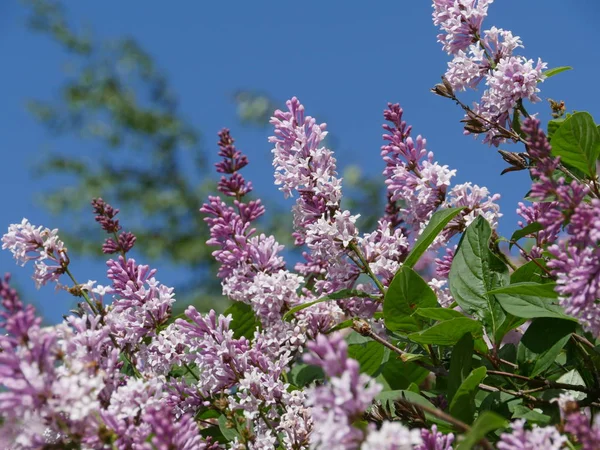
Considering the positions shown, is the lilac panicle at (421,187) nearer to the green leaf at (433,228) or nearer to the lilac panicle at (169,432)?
the green leaf at (433,228)

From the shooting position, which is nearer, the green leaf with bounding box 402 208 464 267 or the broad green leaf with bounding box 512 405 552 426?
the broad green leaf with bounding box 512 405 552 426

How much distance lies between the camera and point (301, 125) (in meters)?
2.03

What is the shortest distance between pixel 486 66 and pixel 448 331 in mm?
798

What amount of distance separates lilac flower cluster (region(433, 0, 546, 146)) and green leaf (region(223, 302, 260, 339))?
29.9 inches

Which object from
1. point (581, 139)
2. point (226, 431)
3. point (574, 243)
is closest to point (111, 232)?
point (226, 431)

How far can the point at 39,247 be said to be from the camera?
7.00ft

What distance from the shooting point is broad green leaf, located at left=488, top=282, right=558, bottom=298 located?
1462 mm

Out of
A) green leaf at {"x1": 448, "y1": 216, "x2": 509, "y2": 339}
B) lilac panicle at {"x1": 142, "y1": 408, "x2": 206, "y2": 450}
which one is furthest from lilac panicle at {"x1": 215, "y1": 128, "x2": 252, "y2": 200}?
lilac panicle at {"x1": 142, "y1": 408, "x2": 206, "y2": 450}

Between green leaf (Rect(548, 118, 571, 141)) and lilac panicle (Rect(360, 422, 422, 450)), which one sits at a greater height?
green leaf (Rect(548, 118, 571, 141))

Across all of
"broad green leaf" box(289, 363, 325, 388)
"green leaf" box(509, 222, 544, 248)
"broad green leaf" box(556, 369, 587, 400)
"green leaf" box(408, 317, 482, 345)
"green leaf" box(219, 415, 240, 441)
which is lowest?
"broad green leaf" box(556, 369, 587, 400)

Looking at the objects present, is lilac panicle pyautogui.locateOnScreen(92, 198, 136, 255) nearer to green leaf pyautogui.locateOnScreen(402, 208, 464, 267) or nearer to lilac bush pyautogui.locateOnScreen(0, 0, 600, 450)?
lilac bush pyautogui.locateOnScreen(0, 0, 600, 450)

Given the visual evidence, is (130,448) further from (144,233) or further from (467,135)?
(144,233)

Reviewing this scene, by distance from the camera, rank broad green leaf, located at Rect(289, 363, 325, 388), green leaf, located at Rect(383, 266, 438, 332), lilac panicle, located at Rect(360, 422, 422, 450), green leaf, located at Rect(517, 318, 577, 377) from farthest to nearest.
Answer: broad green leaf, located at Rect(289, 363, 325, 388) < green leaf, located at Rect(383, 266, 438, 332) < green leaf, located at Rect(517, 318, 577, 377) < lilac panicle, located at Rect(360, 422, 422, 450)

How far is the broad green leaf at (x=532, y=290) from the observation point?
1462 millimetres
